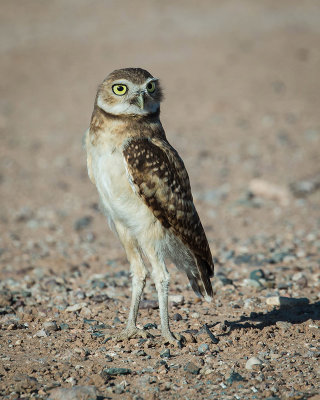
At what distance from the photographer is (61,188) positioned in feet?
40.2

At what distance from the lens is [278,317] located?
6.58m

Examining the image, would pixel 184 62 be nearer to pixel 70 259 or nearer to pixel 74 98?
pixel 74 98

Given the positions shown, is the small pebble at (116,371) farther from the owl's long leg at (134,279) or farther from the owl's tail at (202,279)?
the owl's tail at (202,279)

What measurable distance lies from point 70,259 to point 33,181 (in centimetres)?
424

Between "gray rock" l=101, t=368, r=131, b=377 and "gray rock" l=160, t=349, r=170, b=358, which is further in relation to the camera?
"gray rock" l=160, t=349, r=170, b=358

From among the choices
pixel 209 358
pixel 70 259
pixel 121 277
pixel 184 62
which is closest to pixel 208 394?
pixel 209 358

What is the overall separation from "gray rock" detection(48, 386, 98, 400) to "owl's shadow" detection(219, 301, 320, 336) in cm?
174

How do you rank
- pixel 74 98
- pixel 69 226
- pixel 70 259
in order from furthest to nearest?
pixel 74 98 → pixel 69 226 → pixel 70 259

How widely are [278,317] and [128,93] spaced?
2.95 meters

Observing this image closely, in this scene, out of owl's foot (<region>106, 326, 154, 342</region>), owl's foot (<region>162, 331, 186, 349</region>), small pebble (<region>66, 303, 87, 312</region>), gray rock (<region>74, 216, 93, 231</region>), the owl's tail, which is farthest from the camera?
gray rock (<region>74, 216, 93, 231</region>)

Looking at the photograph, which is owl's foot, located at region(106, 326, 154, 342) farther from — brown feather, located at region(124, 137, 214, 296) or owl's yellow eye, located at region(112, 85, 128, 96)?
owl's yellow eye, located at region(112, 85, 128, 96)

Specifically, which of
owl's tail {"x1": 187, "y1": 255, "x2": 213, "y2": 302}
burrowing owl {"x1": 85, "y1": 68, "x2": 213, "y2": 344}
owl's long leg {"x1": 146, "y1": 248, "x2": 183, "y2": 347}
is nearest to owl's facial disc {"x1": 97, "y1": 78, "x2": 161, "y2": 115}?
burrowing owl {"x1": 85, "y1": 68, "x2": 213, "y2": 344}

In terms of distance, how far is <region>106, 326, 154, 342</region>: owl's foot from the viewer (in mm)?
5910

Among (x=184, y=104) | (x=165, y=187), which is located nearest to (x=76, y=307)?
(x=165, y=187)
